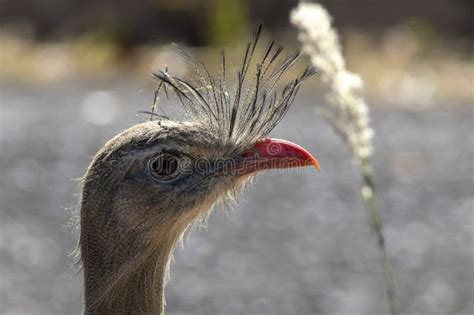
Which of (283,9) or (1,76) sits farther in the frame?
(283,9)

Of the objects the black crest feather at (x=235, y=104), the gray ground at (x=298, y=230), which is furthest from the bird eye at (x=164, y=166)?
the gray ground at (x=298, y=230)

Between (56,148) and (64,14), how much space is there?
9.11 m

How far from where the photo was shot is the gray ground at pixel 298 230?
7555 mm

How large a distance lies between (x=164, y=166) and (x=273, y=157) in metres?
0.32

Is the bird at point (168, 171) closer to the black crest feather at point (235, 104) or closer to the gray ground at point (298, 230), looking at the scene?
the black crest feather at point (235, 104)

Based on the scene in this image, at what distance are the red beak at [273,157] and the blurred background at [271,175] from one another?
0.18 meters

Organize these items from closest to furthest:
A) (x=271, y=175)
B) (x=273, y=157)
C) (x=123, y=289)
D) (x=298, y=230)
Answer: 1. (x=123, y=289)
2. (x=273, y=157)
3. (x=298, y=230)
4. (x=271, y=175)

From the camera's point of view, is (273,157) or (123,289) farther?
(273,157)

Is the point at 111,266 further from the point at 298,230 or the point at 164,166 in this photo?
the point at 298,230

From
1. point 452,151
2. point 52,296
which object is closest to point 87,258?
point 52,296

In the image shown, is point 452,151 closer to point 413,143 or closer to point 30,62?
point 413,143

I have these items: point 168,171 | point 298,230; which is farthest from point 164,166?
point 298,230

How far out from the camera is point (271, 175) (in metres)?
11.5

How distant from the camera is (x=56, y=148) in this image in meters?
12.6
